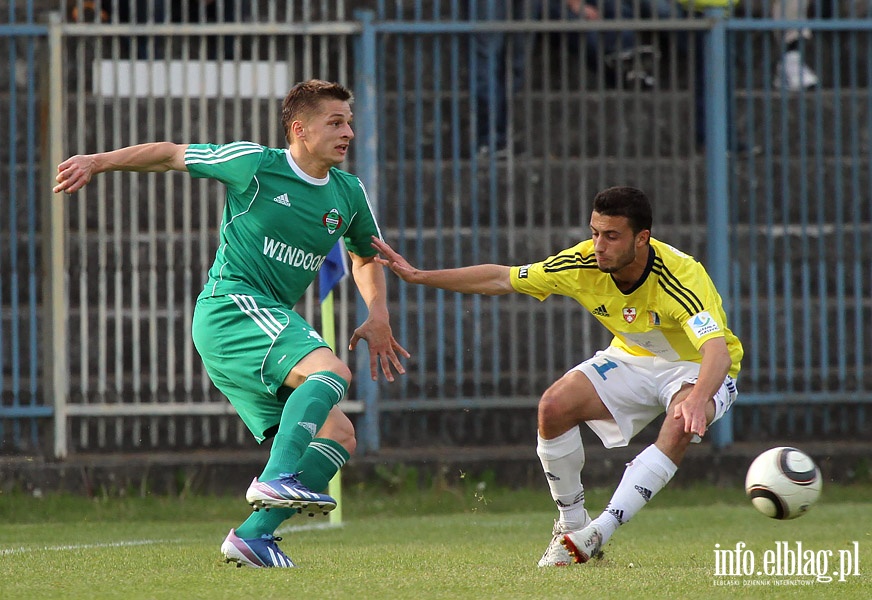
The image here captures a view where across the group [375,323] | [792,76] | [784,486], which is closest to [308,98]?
[375,323]

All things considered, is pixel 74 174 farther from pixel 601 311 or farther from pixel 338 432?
pixel 601 311

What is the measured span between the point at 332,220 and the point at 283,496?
1.51 metres

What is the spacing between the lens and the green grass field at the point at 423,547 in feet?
16.5

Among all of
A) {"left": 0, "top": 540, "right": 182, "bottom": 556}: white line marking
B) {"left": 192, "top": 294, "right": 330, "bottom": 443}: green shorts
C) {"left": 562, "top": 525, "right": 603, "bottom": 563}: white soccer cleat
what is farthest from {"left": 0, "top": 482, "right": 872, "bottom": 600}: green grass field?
{"left": 192, "top": 294, "right": 330, "bottom": 443}: green shorts

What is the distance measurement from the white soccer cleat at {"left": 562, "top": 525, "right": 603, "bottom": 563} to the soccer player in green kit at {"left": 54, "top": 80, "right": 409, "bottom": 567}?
100cm

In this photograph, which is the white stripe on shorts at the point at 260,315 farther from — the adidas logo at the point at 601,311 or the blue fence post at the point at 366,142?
the blue fence post at the point at 366,142

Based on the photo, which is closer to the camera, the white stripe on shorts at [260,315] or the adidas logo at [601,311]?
the white stripe on shorts at [260,315]

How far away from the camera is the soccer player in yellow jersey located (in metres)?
6.13

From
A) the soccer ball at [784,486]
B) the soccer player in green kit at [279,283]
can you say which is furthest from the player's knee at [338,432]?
the soccer ball at [784,486]

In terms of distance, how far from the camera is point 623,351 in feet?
22.7

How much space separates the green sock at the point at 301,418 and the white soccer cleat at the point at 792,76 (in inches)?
238

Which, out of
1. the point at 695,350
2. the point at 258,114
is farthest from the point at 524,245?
the point at 695,350

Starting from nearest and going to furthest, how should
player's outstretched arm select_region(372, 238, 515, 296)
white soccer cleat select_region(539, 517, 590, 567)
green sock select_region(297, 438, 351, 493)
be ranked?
green sock select_region(297, 438, 351, 493)
white soccer cleat select_region(539, 517, 590, 567)
player's outstretched arm select_region(372, 238, 515, 296)

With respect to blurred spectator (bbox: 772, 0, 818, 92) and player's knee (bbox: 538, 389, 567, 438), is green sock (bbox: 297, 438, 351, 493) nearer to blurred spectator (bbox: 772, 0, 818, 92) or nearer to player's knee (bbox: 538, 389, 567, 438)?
player's knee (bbox: 538, 389, 567, 438)
